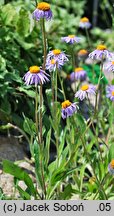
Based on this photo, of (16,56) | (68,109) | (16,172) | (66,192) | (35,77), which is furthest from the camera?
(16,56)

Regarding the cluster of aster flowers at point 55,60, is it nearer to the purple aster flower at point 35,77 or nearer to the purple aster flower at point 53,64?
the purple aster flower at point 53,64

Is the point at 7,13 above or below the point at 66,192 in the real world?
above

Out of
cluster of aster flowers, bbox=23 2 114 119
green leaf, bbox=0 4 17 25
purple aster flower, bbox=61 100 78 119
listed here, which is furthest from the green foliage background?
purple aster flower, bbox=61 100 78 119

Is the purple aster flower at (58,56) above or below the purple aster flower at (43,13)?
below

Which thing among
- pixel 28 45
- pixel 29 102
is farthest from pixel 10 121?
pixel 28 45

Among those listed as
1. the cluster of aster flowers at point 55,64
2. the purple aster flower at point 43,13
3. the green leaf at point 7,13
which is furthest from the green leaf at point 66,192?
the green leaf at point 7,13

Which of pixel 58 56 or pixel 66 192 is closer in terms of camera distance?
pixel 58 56

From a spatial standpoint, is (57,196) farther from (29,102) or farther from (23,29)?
(23,29)

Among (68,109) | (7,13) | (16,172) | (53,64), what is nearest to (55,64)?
(53,64)

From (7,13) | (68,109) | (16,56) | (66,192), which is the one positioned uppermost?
(7,13)

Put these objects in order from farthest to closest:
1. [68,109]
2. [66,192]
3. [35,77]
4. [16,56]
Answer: [16,56], [66,192], [68,109], [35,77]

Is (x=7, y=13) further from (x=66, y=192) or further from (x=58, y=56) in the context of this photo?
(x=66, y=192)
